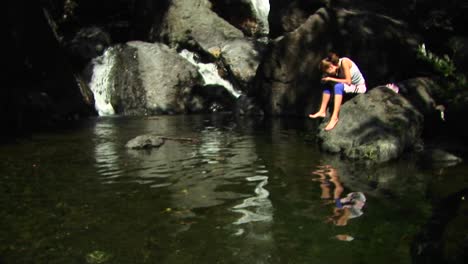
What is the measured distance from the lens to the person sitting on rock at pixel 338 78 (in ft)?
38.7

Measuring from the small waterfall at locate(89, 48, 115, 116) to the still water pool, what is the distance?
12.3m

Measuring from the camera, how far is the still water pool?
562 cm

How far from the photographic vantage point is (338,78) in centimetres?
1238

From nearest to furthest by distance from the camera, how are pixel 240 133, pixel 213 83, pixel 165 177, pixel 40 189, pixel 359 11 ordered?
pixel 40 189
pixel 165 177
pixel 240 133
pixel 359 11
pixel 213 83

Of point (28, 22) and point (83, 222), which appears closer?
point (83, 222)

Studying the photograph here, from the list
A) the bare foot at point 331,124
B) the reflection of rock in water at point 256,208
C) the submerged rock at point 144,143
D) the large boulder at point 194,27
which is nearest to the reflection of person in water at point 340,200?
the reflection of rock in water at point 256,208

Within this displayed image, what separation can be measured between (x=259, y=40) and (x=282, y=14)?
5.09 meters

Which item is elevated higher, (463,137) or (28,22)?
(28,22)

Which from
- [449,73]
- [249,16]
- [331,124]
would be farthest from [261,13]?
[449,73]

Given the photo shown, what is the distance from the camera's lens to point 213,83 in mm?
26328

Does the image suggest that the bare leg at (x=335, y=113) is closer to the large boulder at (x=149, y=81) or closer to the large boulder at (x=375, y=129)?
the large boulder at (x=375, y=129)

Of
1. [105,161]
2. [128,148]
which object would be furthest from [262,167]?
[128,148]

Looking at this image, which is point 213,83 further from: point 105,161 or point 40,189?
point 40,189

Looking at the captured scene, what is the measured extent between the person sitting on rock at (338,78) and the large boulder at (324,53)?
20.7 ft
